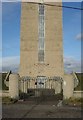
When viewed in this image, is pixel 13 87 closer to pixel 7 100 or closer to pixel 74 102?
pixel 7 100

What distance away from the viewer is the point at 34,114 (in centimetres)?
1995

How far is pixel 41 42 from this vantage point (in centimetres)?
4906

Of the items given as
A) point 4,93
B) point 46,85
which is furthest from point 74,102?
point 46,85

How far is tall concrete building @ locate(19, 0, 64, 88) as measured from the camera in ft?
160

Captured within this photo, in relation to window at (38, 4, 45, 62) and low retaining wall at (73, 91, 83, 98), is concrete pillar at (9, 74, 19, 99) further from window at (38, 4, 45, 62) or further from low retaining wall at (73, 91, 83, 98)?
window at (38, 4, 45, 62)

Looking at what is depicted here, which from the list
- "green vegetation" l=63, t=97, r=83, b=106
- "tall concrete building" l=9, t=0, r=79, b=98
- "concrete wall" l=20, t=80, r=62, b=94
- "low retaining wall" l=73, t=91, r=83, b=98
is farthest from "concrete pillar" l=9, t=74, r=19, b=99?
"tall concrete building" l=9, t=0, r=79, b=98

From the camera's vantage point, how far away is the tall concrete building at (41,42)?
48.8m

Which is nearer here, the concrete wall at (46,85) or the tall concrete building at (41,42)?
the concrete wall at (46,85)

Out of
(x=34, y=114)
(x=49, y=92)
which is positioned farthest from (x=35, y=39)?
(x=34, y=114)

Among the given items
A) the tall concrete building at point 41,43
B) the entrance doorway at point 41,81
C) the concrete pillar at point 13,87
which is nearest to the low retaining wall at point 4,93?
the concrete pillar at point 13,87

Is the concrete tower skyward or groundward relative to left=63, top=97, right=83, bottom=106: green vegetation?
skyward

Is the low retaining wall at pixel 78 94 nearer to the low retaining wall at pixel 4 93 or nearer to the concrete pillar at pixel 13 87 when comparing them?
the concrete pillar at pixel 13 87

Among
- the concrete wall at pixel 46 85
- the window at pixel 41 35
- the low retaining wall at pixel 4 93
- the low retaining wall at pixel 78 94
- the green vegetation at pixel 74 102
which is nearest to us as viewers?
the green vegetation at pixel 74 102

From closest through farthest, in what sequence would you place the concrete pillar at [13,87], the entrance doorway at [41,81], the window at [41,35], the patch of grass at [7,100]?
the patch of grass at [7,100]
the concrete pillar at [13,87]
the entrance doorway at [41,81]
the window at [41,35]
